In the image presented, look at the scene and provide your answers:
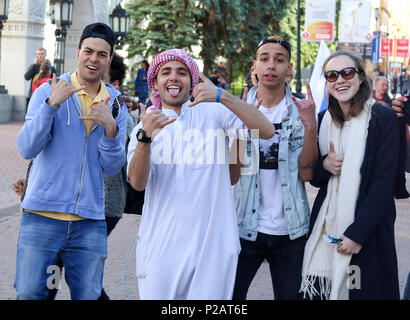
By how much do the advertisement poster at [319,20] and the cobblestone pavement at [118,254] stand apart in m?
15.4

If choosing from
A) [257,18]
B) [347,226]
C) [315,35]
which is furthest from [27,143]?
[257,18]

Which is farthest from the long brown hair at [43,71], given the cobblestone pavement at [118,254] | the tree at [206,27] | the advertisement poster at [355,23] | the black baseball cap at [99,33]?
the advertisement poster at [355,23]

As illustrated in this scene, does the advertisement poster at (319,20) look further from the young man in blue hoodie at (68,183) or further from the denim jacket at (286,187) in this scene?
the young man in blue hoodie at (68,183)

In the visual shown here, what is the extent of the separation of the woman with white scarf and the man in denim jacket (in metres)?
0.09

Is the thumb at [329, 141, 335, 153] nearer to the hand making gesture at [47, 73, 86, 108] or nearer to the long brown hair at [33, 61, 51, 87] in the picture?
the hand making gesture at [47, 73, 86, 108]

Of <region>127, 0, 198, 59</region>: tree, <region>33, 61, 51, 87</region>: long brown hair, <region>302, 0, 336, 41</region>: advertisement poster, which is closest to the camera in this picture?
<region>33, 61, 51, 87</region>: long brown hair

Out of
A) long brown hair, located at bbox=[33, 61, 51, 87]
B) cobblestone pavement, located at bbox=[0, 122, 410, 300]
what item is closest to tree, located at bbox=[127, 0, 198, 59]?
long brown hair, located at bbox=[33, 61, 51, 87]

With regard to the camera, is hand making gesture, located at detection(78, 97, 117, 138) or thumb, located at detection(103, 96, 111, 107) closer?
hand making gesture, located at detection(78, 97, 117, 138)

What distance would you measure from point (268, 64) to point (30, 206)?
153 cm

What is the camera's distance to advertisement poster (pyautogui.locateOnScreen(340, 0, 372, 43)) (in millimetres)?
29562

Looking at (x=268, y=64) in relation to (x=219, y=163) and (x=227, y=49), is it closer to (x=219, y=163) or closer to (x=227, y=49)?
(x=219, y=163)

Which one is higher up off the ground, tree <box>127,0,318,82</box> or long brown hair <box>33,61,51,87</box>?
tree <box>127,0,318,82</box>

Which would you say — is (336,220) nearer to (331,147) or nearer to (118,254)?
(331,147)

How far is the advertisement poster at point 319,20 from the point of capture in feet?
85.0
